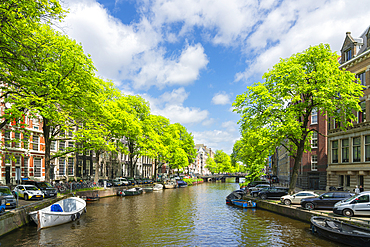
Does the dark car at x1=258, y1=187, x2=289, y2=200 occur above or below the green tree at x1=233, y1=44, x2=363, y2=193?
below

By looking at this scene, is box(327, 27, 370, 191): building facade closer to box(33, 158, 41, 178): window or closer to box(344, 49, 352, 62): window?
box(344, 49, 352, 62): window

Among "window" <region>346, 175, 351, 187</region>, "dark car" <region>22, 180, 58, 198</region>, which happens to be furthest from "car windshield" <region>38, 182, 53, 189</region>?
"window" <region>346, 175, 351, 187</region>

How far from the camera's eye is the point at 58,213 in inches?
851

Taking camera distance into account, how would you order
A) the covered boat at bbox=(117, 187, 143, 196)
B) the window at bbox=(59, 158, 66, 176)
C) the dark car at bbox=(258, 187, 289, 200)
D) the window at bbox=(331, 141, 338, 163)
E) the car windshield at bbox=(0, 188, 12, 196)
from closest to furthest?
the car windshield at bbox=(0, 188, 12, 196) → the dark car at bbox=(258, 187, 289, 200) → the window at bbox=(331, 141, 338, 163) → the covered boat at bbox=(117, 187, 143, 196) → the window at bbox=(59, 158, 66, 176)

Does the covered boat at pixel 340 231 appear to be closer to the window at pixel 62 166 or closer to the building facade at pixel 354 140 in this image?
the building facade at pixel 354 140

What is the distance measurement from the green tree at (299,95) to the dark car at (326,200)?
16.1ft

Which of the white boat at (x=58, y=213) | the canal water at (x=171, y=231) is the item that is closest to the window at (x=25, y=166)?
the canal water at (x=171, y=231)

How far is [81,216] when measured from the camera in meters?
26.4

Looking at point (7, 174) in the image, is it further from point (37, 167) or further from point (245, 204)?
point (245, 204)

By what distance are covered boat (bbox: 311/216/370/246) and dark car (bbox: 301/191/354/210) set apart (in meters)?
4.27

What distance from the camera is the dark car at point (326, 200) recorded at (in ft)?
76.9

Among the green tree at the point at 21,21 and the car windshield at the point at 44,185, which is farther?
the car windshield at the point at 44,185

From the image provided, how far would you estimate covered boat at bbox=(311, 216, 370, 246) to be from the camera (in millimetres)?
15414

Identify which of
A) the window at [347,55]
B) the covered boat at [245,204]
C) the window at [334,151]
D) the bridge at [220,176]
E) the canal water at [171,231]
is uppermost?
the window at [347,55]
